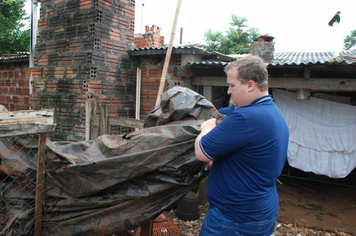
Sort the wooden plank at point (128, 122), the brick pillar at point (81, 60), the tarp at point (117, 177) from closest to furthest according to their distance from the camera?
the tarp at point (117, 177), the wooden plank at point (128, 122), the brick pillar at point (81, 60)

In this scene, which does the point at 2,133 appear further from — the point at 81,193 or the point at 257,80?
the point at 257,80

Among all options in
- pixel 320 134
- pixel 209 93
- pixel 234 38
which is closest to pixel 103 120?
pixel 209 93

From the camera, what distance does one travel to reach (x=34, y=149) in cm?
264

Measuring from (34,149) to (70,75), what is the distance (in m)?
4.33

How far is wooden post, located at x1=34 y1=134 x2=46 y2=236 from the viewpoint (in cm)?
249

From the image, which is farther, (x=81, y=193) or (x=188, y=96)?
(x=188, y=96)

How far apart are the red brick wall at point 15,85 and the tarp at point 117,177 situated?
6.94m

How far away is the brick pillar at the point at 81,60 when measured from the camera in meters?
6.32

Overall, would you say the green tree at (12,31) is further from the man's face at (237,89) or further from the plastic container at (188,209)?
the man's face at (237,89)

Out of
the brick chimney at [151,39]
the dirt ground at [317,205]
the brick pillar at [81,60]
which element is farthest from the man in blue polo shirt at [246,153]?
the brick chimney at [151,39]

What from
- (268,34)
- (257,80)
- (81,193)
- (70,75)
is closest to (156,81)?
(70,75)

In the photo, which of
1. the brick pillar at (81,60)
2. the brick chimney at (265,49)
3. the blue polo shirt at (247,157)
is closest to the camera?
the blue polo shirt at (247,157)

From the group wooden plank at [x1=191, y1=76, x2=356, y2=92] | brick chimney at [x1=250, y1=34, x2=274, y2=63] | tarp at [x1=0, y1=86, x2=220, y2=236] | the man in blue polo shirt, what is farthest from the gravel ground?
brick chimney at [x1=250, y1=34, x2=274, y2=63]

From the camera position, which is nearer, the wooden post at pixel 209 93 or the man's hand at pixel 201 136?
the man's hand at pixel 201 136
